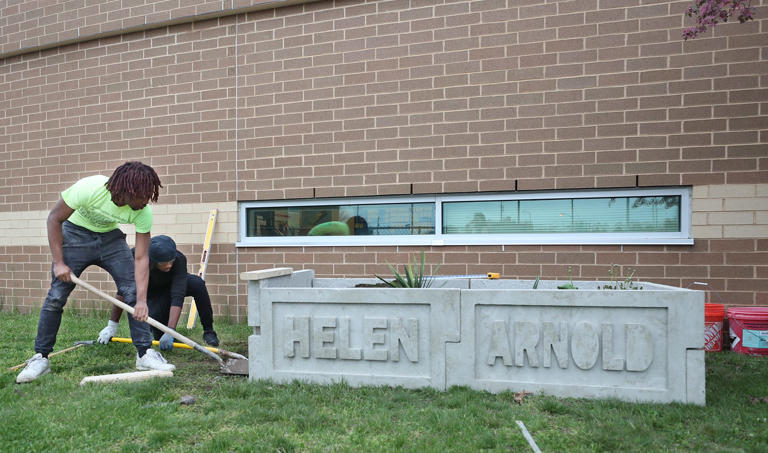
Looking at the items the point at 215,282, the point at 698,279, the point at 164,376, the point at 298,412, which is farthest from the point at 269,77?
the point at 698,279

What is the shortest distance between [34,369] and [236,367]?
1471 millimetres

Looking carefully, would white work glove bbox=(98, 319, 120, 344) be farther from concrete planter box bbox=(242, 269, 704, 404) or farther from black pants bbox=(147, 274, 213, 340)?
concrete planter box bbox=(242, 269, 704, 404)

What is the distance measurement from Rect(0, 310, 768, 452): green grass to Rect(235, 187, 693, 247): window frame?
1724mm

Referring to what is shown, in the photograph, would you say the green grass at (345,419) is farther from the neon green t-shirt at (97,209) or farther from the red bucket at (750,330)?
the neon green t-shirt at (97,209)

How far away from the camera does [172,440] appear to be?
2.62m

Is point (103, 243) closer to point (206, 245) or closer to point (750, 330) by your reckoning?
point (206, 245)

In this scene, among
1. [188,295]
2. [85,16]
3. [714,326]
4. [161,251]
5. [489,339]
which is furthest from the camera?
→ [85,16]

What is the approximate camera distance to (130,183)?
3510mm

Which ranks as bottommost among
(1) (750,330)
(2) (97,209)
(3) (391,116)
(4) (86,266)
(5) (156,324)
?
(1) (750,330)

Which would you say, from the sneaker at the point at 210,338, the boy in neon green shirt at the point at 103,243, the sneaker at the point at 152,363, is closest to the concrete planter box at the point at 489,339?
the sneaker at the point at 152,363

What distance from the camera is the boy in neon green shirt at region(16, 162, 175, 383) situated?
11.7 ft

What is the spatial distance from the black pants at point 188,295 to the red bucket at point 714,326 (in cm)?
483

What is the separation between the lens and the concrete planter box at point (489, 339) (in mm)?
3088

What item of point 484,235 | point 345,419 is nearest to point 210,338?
point 345,419
